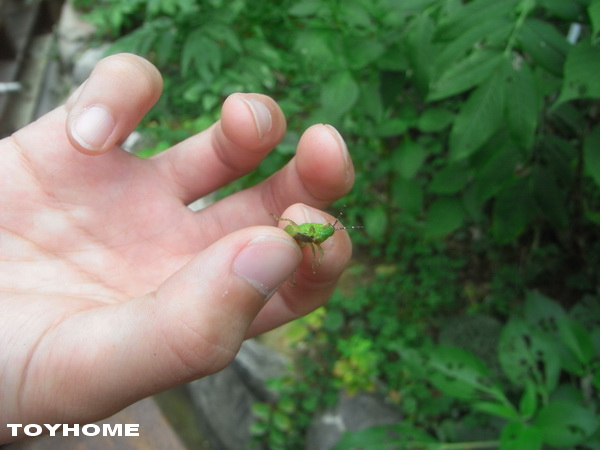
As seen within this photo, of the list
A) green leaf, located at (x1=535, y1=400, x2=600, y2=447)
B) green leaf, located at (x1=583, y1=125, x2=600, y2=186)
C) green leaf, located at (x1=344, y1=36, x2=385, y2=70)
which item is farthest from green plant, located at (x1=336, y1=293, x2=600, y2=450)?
green leaf, located at (x1=344, y1=36, x2=385, y2=70)

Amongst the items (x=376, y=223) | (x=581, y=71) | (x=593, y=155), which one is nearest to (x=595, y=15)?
(x=581, y=71)

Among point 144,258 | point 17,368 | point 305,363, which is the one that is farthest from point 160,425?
point 305,363

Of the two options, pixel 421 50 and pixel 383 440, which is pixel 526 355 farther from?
pixel 421 50

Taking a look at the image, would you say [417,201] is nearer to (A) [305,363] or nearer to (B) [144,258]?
(A) [305,363]

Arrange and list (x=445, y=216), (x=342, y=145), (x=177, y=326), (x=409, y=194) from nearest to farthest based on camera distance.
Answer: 1. (x=177, y=326)
2. (x=342, y=145)
3. (x=445, y=216)
4. (x=409, y=194)

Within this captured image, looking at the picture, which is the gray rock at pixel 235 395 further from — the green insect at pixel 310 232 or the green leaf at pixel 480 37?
the green leaf at pixel 480 37

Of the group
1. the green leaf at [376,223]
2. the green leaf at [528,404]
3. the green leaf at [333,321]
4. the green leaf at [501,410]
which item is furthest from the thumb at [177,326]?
the green leaf at [333,321]
